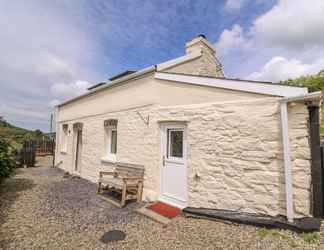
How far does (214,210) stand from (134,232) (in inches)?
70.4

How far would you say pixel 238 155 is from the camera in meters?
3.81

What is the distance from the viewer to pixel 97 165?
24.6 feet

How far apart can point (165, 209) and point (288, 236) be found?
260 centimetres

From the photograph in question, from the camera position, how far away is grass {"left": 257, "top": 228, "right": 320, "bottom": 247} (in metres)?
2.86

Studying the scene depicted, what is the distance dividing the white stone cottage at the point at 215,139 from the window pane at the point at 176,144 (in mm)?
27

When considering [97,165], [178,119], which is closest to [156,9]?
[178,119]

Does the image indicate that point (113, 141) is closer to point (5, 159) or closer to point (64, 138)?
point (5, 159)

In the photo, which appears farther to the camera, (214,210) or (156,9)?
(156,9)

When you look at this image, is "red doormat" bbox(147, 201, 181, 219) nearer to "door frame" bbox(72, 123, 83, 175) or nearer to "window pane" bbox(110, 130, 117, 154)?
"window pane" bbox(110, 130, 117, 154)

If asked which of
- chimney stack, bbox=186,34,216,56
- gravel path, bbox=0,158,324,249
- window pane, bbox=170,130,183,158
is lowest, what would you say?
gravel path, bbox=0,158,324,249

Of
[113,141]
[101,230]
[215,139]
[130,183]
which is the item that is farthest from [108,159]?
[215,139]

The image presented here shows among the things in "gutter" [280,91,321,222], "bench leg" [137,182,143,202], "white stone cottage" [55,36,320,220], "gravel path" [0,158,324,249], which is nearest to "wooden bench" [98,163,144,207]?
"bench leg" [137,182,143,202]

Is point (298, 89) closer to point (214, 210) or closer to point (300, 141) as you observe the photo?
point (300, 141)

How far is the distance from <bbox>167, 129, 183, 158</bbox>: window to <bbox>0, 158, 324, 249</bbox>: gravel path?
1619mm
